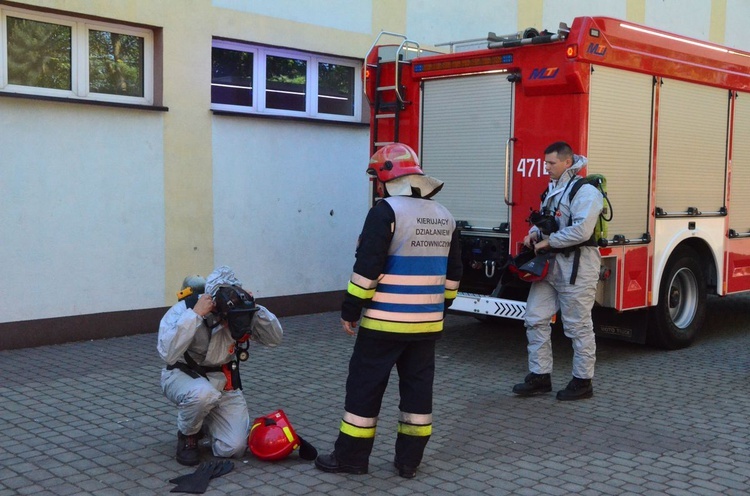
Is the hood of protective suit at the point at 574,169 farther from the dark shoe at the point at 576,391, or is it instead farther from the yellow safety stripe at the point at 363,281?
the yellow safety stripe at the point at 363,281

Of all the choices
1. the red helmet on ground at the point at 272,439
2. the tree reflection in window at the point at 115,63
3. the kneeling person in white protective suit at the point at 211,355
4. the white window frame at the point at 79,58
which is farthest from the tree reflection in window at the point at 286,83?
the red helmet on ground at the point at 272,439

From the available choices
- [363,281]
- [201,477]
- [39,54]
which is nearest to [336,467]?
[201,477]

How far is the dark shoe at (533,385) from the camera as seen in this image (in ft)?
22.4

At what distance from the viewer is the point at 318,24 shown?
10445mm

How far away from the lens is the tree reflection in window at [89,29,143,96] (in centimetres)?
880

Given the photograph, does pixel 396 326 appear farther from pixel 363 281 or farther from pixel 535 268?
pixel 535 268

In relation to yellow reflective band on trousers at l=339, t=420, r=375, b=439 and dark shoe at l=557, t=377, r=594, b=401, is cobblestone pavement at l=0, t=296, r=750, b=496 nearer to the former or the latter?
dark shoe at l=557, t=377, r=594, b=401

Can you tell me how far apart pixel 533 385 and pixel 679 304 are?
293cm

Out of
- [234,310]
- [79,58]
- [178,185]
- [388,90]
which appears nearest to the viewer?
[234,310]

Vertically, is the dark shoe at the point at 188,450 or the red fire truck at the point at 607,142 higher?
the red fire truck at the point at 607,142

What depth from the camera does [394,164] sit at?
497 centimetres

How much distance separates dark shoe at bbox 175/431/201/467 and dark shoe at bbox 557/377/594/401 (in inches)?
115

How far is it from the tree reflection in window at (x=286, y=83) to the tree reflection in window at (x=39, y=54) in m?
2.44

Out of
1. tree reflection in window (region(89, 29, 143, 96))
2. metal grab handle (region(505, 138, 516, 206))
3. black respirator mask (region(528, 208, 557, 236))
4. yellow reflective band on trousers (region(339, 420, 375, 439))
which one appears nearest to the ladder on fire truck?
metal grab handle (region(505, 138, 516, 206))
